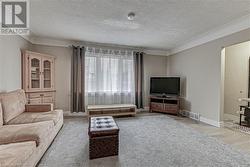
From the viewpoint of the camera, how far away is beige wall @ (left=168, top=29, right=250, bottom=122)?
3668mm

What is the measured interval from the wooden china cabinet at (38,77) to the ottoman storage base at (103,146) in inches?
105

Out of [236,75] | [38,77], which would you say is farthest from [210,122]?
[38,77]

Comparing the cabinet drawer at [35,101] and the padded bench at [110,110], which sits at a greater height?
the cabinet drawer at [35,101]

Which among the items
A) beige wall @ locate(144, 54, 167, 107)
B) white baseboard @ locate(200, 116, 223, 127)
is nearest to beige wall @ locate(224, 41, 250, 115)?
white baseboard @ locate(200, 116, 223, 127)

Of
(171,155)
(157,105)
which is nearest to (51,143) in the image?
(171,155)

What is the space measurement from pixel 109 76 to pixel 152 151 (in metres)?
3.25

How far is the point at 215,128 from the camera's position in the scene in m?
3.63

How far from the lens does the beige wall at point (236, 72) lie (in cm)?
428

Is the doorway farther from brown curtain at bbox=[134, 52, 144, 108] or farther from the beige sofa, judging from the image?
the beige sofa

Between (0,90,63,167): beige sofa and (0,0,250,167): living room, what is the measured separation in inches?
0.6

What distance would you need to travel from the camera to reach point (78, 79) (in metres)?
4.79

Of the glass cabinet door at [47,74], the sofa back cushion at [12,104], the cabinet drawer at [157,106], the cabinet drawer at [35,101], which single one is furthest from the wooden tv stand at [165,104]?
the sofa back cushion at [12,104]

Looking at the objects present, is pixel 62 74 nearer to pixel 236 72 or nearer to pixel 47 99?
pixel 47 99

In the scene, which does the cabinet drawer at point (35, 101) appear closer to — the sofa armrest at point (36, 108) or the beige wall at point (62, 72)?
the sofa armrest at point (36, 108)
